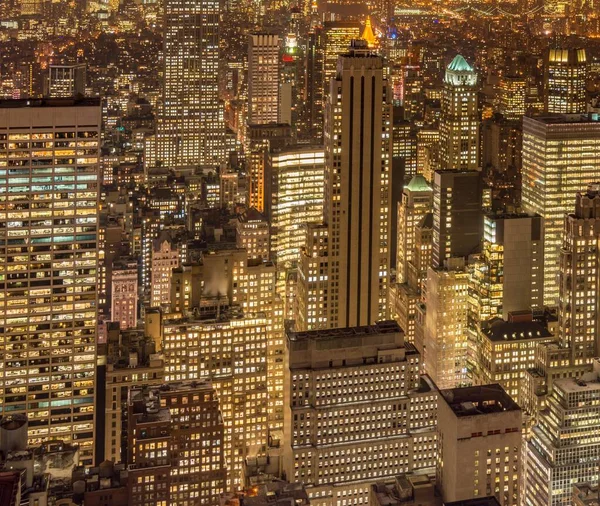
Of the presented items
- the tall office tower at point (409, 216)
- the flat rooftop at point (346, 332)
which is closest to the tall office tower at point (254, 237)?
the tall office tower at point (409, 216)

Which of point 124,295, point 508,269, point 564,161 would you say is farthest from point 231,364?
point 564,161

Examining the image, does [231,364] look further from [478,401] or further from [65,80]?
[65,80]

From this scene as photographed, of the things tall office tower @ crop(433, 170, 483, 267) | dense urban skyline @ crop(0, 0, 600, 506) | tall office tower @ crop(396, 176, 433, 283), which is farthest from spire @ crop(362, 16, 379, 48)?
tall office tower @ crop(433, 170, 483, 267)

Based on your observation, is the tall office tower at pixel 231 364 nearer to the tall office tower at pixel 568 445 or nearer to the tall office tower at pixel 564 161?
the tall office tower at pixel 568 445

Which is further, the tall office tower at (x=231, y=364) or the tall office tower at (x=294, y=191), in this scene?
the tall office tower at (x=294, y=191)

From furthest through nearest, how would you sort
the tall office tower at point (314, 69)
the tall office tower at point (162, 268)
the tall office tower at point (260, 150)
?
the tall office tower at point (314, 69), the tall office tower at point (260, 150), the tall office tower at point (162, 268)

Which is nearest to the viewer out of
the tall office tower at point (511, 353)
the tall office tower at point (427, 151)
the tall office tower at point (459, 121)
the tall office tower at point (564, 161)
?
the tall office tower at point (511, 353)
